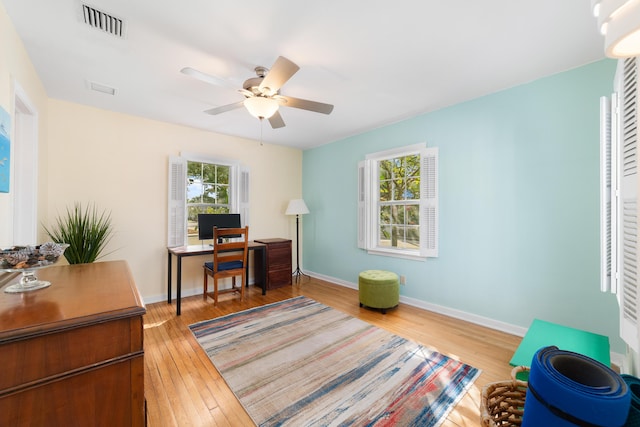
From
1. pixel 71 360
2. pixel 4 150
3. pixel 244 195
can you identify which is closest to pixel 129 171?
pixel 244 195

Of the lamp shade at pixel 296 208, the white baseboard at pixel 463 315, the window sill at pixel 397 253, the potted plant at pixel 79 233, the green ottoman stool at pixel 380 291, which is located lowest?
the white baseboard at pixel 463 315

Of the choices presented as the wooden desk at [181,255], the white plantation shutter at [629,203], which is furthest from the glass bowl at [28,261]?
the white plantation shutter at [629,203]

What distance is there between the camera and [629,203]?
1067 mm

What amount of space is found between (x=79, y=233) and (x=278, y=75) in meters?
2.71

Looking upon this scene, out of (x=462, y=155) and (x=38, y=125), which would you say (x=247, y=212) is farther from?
(x=462, y=155)

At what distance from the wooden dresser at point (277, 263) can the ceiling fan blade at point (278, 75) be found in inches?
105

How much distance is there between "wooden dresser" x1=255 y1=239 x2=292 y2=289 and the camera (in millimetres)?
4305

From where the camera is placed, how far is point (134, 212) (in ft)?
11.7

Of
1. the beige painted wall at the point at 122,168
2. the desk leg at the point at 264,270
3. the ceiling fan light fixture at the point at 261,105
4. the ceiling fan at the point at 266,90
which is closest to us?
the ceiling fan at the point at 266,90

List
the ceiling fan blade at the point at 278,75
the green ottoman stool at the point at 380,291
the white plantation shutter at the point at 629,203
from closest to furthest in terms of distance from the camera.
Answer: the white plantation shutter at the point at 629,203
the ceiling fan blade at the point at 278,75
the green ottoman stool at the point at 380,291

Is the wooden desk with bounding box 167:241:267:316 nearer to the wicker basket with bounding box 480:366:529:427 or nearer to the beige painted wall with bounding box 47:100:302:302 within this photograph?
the beige painted wall with bounding box 47:100:302:302

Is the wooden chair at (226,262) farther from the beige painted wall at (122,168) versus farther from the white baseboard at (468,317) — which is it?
the white baseboard at (468,317)

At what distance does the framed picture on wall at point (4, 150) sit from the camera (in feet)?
5.40

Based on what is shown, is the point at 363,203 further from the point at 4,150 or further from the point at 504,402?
the point at 4,150
